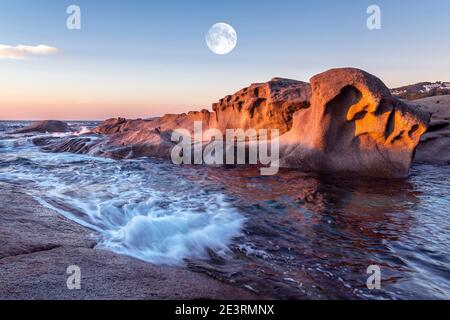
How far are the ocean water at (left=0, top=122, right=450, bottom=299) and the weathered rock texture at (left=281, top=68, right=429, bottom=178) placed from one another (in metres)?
0.88

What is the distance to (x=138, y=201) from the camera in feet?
19.4

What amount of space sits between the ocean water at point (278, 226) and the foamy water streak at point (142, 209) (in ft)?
0.06

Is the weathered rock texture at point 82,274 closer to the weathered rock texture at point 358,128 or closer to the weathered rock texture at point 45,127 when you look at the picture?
the weathered rock texture at point 358,128

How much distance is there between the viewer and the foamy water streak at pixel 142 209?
371cm

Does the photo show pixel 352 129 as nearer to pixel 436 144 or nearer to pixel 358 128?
pixel 358 128

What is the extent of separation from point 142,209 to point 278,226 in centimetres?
237

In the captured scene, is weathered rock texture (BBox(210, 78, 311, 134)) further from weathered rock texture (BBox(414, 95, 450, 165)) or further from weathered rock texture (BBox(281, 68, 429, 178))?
weathered rock texture (BBox(414, 95, 450, 165))

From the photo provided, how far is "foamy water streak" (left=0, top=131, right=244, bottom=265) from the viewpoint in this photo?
371 centimetres

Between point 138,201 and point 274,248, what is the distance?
3178 millimetres

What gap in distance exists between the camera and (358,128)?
9.30 meters

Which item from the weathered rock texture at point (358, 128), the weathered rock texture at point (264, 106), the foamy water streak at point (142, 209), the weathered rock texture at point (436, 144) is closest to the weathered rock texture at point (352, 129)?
the weathered rock texture at point (358, 128)
